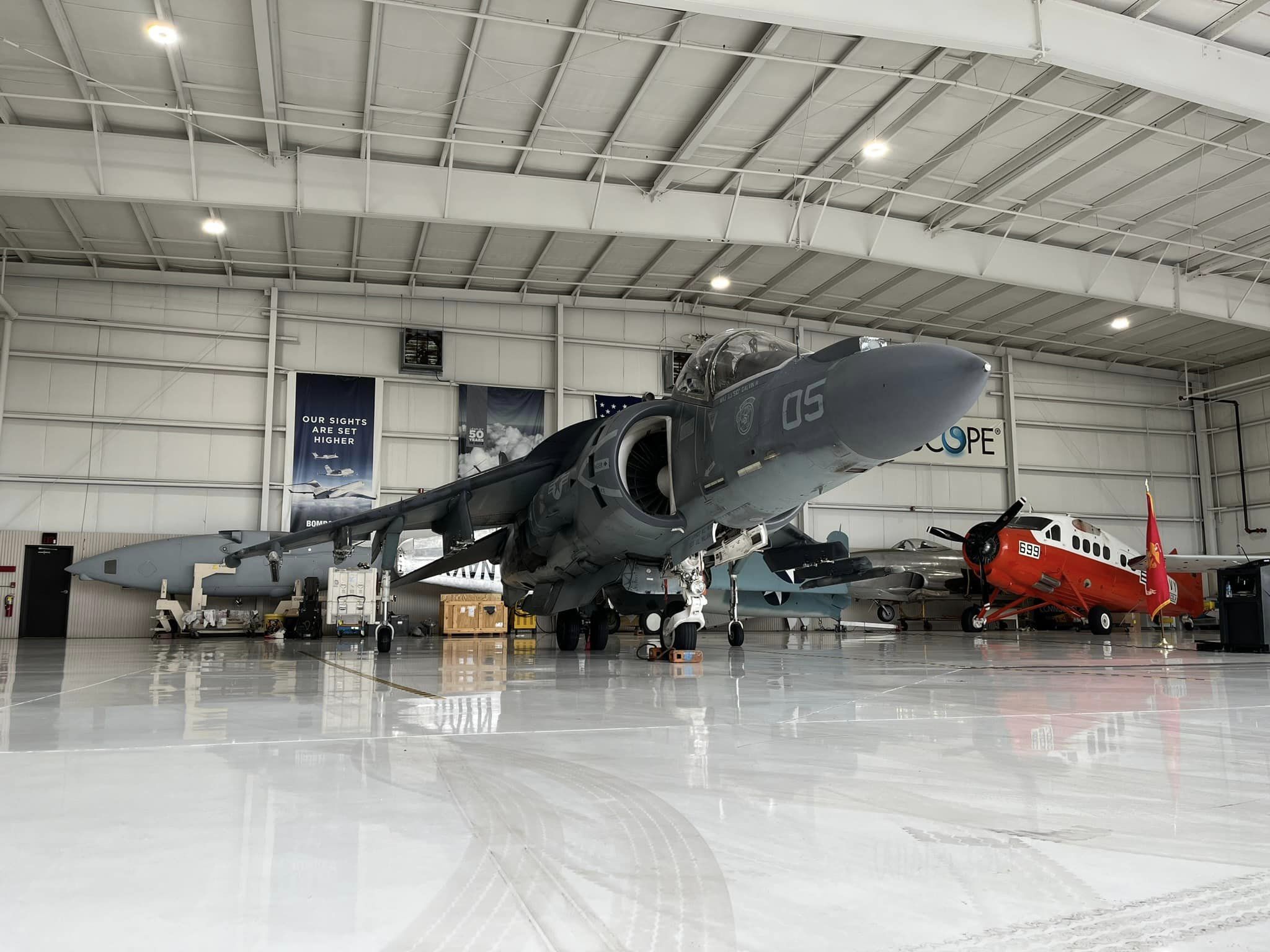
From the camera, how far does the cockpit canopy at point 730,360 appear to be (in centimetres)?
774

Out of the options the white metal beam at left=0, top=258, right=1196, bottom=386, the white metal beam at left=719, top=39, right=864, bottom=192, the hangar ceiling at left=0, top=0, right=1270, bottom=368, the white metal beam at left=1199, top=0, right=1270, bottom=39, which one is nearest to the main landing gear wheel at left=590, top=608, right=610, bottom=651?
the hangar ceiling at left=0, top=0, right=1270, bottom=368

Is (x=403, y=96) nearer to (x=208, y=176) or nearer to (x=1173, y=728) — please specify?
(x=208, y=176)

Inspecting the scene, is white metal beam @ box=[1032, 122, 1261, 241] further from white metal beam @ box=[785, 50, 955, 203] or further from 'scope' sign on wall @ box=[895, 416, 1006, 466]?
'scope' sign on wall @ box=[895, 416, 1006, 466]

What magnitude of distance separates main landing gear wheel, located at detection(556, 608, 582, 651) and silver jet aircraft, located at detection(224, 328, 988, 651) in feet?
1.17

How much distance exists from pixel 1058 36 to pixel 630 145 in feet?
25.0

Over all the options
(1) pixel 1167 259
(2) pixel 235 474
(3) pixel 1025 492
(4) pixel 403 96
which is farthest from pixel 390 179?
(3) pixel 1025 492

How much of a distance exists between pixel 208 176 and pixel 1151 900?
58.6 ft

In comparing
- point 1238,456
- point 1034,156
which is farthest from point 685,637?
point 1238,456

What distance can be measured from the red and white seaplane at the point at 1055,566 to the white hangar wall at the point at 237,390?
672 cm

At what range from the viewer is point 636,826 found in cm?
223

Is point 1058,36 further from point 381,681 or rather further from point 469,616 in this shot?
point 469,616

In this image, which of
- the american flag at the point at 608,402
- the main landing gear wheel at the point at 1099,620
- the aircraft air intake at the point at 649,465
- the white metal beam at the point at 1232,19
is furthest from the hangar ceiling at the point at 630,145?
the main landing gear wheel at the point at 1099,620

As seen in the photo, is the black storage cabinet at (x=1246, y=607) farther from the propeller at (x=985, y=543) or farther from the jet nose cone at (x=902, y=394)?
the jet nose cone at (x=902, y=394)

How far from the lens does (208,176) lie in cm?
1580
